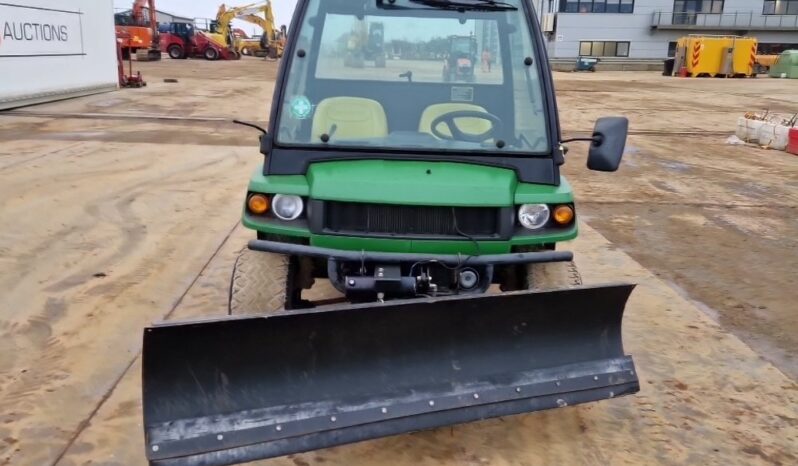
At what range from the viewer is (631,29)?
152ft

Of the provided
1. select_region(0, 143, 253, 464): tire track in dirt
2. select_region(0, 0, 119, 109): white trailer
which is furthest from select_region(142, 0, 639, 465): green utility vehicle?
select_region(0, 0, 119, 109): white trailer

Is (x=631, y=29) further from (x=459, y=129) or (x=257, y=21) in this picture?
(x=459, y=129)

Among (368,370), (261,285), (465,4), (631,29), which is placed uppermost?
(631,29)

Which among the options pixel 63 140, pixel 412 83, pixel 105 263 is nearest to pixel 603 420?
pixel 412 83

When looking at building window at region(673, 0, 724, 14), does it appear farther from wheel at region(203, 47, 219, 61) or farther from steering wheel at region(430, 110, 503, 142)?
steering wheel at region(430, 110, 503, 142)

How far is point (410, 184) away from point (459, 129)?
0.52 metres

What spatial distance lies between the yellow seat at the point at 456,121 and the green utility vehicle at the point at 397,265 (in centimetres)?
1

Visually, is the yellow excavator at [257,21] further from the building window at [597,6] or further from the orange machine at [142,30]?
the building window at [597,6]

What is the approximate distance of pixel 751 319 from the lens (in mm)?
4758

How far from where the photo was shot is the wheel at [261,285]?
3445 millimetres

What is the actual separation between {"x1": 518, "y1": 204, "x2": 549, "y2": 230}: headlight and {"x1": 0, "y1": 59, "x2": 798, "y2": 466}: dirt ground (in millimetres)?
935

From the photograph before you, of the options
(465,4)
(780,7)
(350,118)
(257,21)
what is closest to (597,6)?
(780,7)

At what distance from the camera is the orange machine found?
35844mm

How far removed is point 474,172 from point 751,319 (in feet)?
8.41
